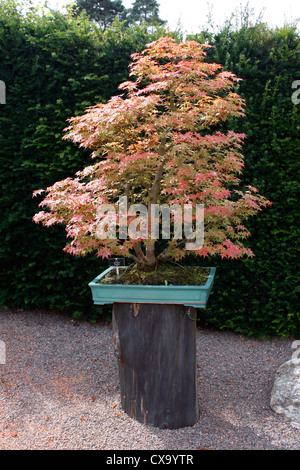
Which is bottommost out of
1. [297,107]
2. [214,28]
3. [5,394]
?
[5,394]

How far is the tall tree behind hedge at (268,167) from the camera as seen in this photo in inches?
137

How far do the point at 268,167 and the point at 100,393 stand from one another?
2.44 m

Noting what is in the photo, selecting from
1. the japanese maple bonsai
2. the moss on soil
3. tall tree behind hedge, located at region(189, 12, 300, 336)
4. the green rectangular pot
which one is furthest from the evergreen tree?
the green rectangular pot

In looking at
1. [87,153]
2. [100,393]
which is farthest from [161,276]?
[87,153]

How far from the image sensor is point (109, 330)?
4008 millimetres

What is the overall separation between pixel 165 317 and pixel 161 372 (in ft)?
1.19

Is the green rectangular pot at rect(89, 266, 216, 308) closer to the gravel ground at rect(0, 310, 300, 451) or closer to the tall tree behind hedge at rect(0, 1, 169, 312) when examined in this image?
the gravel ground at rect(0, 310, 300, 451)

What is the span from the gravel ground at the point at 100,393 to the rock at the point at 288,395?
5 cm

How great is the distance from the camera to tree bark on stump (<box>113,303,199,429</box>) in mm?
2398

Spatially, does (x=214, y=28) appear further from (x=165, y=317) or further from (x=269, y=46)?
(x=165, y=317)

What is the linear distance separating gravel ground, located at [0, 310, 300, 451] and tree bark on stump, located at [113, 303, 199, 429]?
0.34 ft

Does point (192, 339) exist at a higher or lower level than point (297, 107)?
lower

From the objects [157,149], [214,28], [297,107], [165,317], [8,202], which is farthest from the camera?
[8,202]

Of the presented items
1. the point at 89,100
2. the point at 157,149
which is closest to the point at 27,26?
the point at 89,100
